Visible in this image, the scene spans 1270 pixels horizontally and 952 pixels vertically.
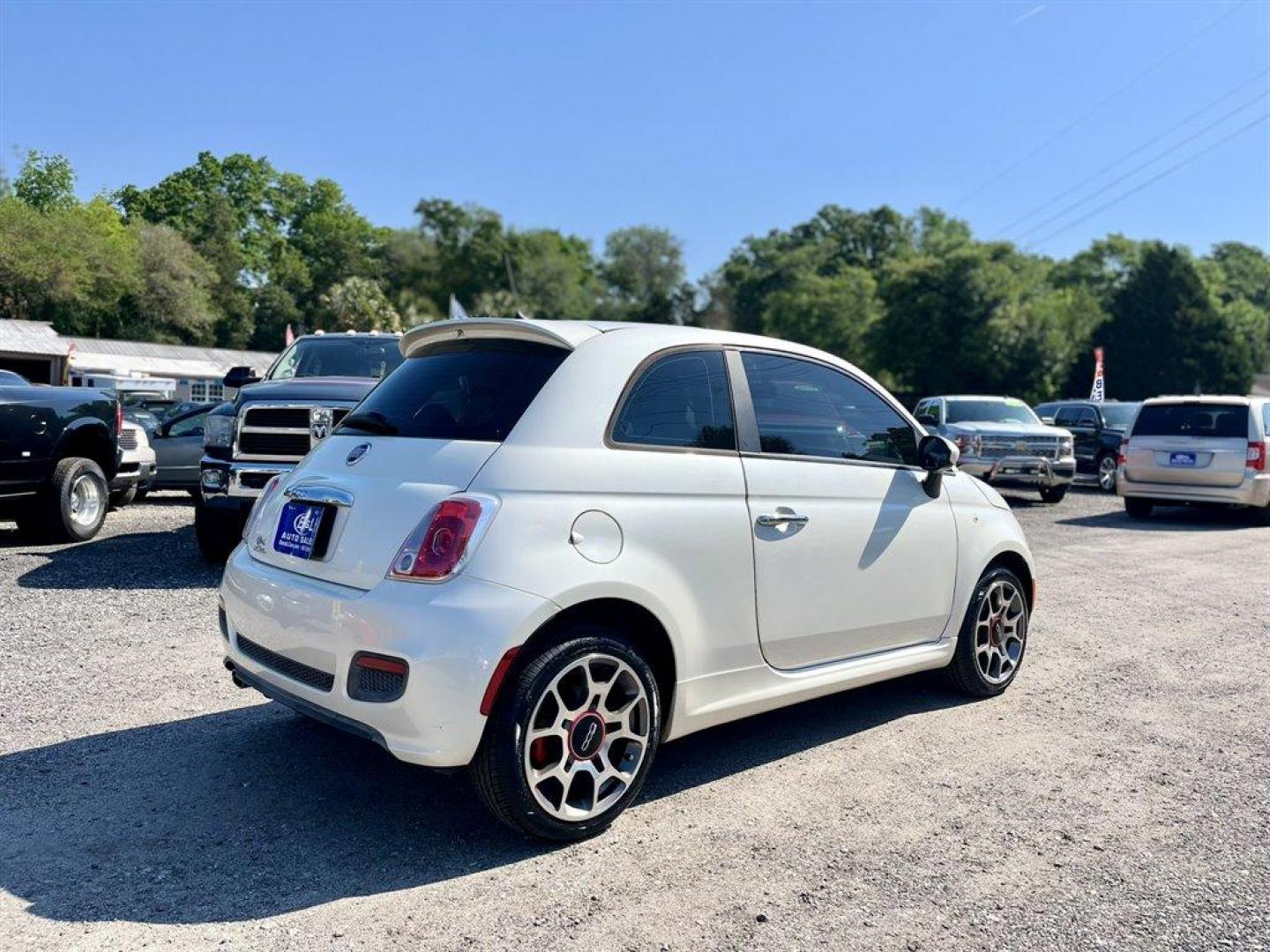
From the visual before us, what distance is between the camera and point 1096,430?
20.8 metres

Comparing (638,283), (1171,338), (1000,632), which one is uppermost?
(638,283)

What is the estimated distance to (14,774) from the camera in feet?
13.5

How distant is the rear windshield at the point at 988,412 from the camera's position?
17.0 m

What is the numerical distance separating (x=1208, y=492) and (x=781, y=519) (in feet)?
39.5

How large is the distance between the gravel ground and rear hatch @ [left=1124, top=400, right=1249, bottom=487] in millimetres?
8937

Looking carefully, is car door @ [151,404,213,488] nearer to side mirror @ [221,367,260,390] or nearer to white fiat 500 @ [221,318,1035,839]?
side mirror @ [221,367,260,390]

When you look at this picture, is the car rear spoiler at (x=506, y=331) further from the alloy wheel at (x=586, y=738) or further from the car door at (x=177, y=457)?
the car door at (x=177, y=457)

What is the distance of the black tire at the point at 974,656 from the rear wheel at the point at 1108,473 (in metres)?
16.0

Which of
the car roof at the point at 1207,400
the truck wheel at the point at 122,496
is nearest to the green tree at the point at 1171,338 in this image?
the car roof at the point at 1207,400

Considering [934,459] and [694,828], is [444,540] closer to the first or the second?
[694,828]

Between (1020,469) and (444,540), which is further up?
(444,540)

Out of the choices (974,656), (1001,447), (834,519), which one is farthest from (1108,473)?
(834,519)

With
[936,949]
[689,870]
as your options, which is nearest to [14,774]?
[689,870]

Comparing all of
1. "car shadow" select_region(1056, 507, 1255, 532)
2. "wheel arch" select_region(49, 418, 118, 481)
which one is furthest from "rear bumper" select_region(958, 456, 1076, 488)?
"wheel arch" select_region(49, 418, 118, 481)
